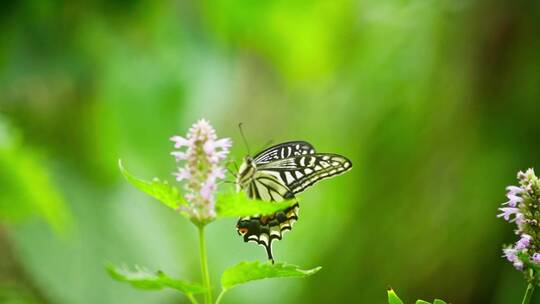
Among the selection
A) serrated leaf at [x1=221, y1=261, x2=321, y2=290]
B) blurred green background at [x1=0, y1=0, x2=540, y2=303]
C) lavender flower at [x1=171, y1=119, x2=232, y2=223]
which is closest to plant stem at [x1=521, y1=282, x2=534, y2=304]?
serrated leaf at [x1=221, y1=261, x2=321, y2=290]

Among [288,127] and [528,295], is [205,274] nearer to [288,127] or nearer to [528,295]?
[528,295]

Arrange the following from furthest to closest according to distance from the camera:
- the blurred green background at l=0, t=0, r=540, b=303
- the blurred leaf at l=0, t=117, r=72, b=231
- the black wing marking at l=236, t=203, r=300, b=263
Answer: the blurred green background at l=0, t=0, r=540, b=303, the blurred leaf at l=0, t=117, r=72, b=231, the black wing marking at l=236, t=203, r=300, b=263

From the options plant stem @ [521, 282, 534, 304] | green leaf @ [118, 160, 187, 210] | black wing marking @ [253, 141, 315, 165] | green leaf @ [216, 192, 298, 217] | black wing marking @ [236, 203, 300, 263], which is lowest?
plant stem @ [521, 282, 534, 304]

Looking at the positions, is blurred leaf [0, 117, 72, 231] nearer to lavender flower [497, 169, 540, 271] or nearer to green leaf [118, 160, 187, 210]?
green leaf [118, 160, 187, 210]

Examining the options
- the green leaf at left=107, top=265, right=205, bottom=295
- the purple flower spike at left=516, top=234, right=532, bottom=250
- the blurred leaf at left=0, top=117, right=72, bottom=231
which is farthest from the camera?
the blurred leaf at left=0, top=117, right=72, bottom=231

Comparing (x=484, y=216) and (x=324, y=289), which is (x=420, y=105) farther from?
(x=324, y=289)

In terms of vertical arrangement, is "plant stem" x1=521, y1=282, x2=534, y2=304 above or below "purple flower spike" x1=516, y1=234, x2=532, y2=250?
below

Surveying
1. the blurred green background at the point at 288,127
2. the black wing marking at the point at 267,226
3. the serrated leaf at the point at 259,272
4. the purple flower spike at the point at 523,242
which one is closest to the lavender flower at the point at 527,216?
the purple flower spike at the point at 523,242

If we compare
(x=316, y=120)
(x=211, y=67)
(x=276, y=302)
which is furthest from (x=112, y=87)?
(x=316, y=120)
